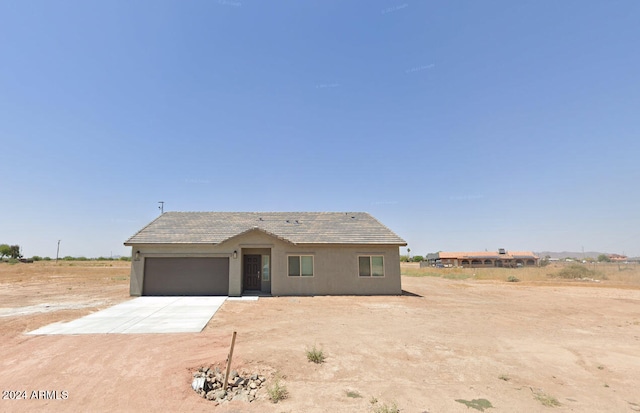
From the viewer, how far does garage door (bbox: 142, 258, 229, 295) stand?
17188 millimetres

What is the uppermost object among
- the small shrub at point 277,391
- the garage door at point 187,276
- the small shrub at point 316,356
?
the garage door at point 187,276

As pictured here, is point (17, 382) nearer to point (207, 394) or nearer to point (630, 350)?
point (207, 394)

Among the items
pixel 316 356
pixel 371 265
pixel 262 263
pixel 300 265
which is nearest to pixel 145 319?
pixel 316 356

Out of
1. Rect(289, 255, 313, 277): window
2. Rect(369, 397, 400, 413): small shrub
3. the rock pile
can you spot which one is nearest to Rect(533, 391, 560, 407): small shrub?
Rect(369, 397, 400, 413): small shrub

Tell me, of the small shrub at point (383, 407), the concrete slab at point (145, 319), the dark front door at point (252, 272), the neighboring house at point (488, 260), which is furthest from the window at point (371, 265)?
the neighboring house at point (488, 260)

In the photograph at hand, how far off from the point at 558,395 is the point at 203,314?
35.5ft

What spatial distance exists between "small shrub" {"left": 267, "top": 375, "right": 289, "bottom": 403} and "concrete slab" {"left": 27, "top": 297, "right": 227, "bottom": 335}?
4502 mm

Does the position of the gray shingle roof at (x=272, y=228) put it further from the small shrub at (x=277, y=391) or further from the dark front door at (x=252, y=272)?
the small shrub at (x=277, y=391)

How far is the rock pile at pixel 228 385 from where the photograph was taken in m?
5.52

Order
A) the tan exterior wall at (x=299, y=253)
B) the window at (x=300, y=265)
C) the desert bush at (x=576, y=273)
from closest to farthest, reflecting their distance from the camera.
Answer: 1. the tan exterior wall at (x=299, y=253)
2. the window at (x=300, y=265)
3. the desert bush at (x=576, y=273)

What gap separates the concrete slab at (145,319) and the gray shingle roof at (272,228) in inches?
154

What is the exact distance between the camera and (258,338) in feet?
28.7

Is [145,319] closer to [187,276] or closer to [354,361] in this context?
[187,276]

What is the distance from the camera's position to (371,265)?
58.6ft
